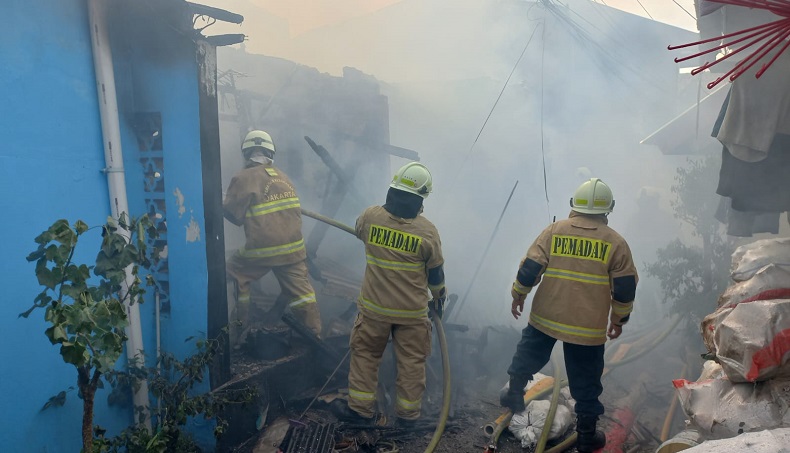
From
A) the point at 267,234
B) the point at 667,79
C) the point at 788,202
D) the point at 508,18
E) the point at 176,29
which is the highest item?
the point at 508,18

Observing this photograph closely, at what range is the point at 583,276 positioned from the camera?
4.19m

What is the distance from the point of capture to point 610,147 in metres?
14.6

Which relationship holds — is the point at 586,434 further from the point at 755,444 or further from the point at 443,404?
the point at 755,444

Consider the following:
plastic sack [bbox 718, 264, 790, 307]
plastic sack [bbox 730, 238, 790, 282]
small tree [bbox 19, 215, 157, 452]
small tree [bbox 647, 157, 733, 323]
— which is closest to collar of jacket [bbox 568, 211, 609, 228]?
plastic sack [bbox 730, 238, 790, 282]

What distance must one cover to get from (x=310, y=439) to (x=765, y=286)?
3486mm

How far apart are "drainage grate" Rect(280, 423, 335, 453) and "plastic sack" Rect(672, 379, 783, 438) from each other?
8.81 ft

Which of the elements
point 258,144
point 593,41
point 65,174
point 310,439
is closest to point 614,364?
point 310,439

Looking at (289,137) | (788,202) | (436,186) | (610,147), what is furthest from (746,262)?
(610,147)

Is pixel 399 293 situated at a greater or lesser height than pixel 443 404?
greater

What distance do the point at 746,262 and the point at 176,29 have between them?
4314mm

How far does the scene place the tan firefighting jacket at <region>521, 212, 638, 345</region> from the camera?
4.14m

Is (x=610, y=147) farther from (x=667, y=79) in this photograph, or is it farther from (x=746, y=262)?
(x=746, y=262)

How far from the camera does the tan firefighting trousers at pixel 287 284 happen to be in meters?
5.41

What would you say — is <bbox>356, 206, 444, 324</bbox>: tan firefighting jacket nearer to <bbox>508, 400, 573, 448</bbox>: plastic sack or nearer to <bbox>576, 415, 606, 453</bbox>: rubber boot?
<bbox>508, 400, 573, 448</bbox>: plastic sack
